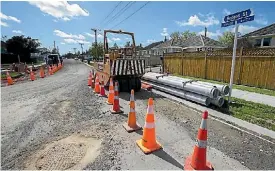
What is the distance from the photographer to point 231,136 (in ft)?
13.8

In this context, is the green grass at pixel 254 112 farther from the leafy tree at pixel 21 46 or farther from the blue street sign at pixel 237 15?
the leafy tree at pixel 21 46

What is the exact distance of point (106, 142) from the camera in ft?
12.6

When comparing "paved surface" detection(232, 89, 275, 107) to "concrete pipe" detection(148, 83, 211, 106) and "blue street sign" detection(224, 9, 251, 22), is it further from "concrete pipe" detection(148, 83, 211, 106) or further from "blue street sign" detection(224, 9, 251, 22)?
"blue street sign" detection(224, 9, 251, 22)

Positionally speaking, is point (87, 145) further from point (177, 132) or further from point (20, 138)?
point (177, 132)

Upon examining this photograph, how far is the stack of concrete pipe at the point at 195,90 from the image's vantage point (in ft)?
20.5

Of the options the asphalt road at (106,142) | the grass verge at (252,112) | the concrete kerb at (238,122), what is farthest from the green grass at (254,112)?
the asphalt road at (106,142)

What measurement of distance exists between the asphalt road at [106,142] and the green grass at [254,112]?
982 millimetres

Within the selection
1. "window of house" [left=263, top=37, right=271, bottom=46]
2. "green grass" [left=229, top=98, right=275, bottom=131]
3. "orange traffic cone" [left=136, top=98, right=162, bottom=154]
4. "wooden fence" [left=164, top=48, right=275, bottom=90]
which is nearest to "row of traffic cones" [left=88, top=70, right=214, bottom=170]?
"orange traffic cone" [left=136, top=98, right=162, bottom=154]

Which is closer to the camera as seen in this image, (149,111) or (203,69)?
(149,111)

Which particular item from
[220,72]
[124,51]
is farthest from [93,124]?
[220,72]

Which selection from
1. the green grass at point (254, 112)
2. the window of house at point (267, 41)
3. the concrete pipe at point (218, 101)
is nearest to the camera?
the green grass at point (254, 112)

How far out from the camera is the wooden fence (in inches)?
362

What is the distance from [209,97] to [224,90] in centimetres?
68

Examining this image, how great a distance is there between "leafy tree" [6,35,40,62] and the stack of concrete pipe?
46.5 m
